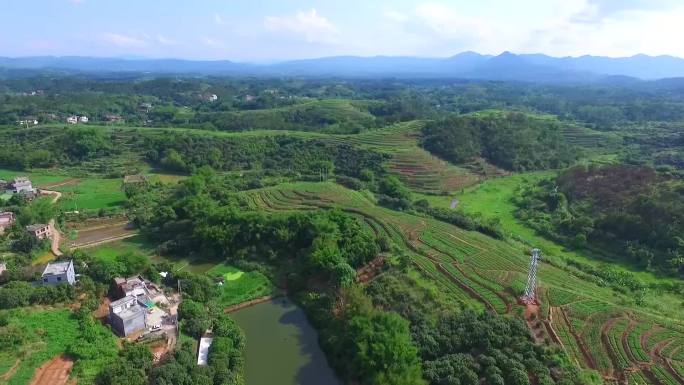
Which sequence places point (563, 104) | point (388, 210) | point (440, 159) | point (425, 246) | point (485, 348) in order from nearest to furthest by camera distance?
point (485, 348) → point (425, 246) → point (388, 210) → point (440, 159) → point (563, 104)

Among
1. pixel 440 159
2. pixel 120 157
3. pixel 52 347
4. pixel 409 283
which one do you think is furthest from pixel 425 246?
pixel 120 157

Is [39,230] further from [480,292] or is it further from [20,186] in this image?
[480,292]

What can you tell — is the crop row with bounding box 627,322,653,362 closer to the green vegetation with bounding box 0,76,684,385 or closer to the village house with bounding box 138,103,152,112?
the green vegetation with bounding box 0,76,684,385

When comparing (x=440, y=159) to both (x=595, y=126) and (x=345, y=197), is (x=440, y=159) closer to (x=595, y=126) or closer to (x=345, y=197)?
(x=345, y=197)

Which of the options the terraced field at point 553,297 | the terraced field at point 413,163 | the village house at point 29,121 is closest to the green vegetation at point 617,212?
the terraced field at point 413,163

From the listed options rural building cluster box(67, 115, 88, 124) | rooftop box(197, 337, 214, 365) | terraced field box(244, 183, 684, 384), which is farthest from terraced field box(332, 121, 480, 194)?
rural building cluster box(67, 115, 88, 124)

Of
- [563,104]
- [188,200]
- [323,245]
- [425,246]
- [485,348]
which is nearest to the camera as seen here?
[485,348]
